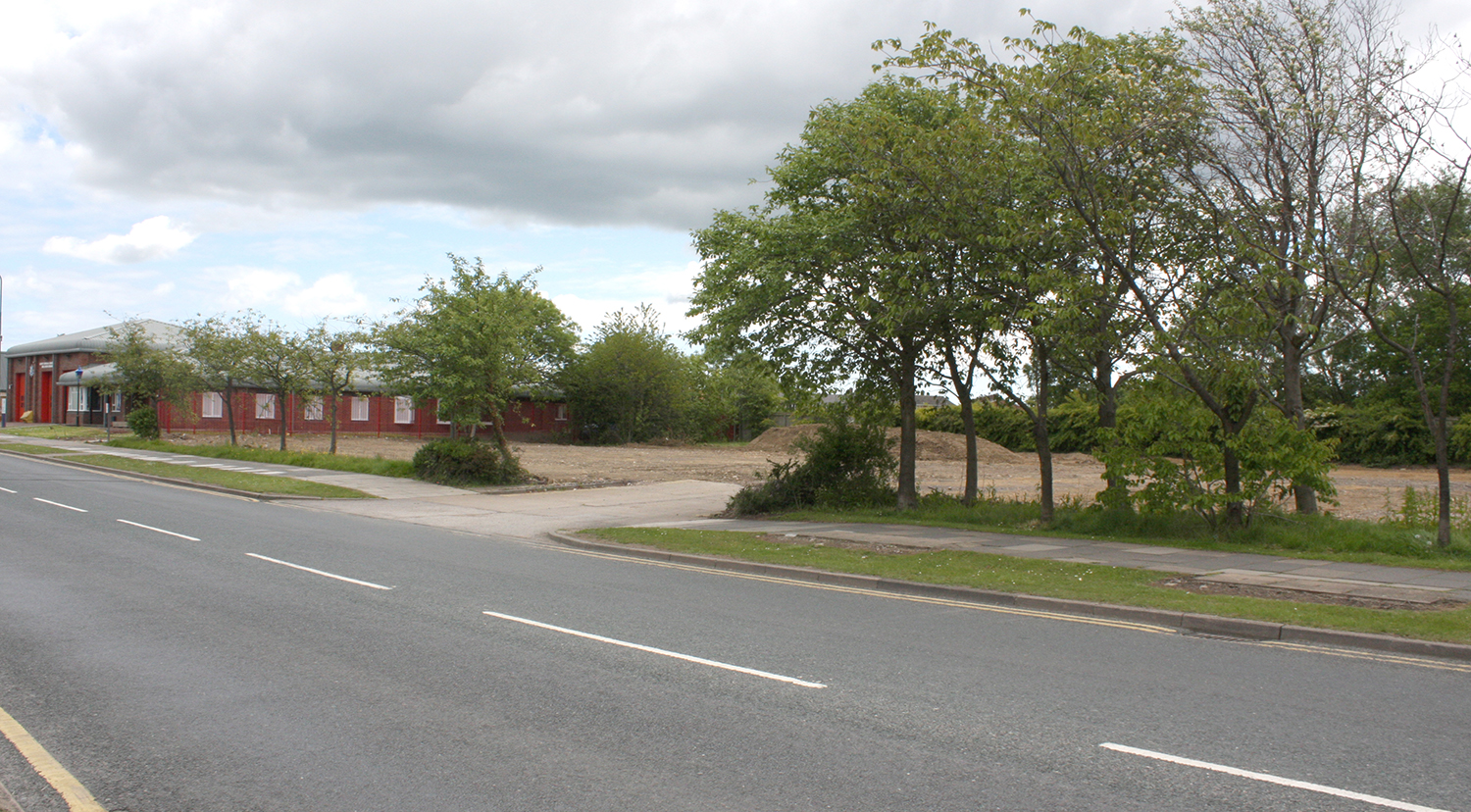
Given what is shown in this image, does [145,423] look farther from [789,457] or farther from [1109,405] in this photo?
[1109,405]

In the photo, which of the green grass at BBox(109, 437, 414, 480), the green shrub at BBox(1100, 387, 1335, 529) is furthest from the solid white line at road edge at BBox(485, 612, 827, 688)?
the green grass at BBox(109, 437, 414, 480)

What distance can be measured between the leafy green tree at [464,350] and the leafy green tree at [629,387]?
32285 mm

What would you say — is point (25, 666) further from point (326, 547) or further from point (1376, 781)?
point (1376, 781)

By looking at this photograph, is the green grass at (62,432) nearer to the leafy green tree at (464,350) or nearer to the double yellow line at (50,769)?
the leafy green tree at (464,350)

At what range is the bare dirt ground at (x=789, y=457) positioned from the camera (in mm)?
28219

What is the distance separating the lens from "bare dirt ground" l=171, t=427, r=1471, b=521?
92.6 ft

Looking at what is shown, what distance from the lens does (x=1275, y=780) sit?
509cm

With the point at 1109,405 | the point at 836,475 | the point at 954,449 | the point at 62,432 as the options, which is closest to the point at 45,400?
the point at 62,432

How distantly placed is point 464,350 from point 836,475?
10.7m

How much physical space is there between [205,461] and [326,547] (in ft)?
74.1

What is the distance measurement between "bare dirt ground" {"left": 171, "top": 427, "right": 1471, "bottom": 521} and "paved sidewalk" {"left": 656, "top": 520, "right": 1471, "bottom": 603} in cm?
488

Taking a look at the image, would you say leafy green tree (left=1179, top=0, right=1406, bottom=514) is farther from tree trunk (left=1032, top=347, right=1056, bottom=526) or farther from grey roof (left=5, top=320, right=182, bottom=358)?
grey roof (left=5, top=320, right=182, bottom=358)

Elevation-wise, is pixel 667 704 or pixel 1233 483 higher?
pixel 1233 483

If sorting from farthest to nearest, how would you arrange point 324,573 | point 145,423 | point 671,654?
point 145,423 < point 324,573 < point 671,654
